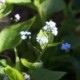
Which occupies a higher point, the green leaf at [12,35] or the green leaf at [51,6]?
the green leaf at [51,6]

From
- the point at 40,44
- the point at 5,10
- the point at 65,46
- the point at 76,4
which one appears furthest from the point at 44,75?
the point at 76,4

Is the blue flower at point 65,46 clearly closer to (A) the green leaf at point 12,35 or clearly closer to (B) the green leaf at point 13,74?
(A) the green leaf at point 12,35

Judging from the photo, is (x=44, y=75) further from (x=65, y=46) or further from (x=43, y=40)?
(x=65, y=46)

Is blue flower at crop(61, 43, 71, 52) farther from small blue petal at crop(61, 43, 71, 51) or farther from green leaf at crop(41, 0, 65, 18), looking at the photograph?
green leaf at crop(41, 0, 65, 18)

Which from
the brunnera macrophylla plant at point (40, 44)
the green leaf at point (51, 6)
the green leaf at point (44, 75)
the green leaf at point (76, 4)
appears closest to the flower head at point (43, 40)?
the brunnera macrophylla plant at point (40, 44)

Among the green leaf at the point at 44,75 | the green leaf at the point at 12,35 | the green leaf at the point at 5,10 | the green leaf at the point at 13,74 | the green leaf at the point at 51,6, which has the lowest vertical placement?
the green leaf at the point at 13,74

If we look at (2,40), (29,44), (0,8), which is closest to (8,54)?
(29,44)
